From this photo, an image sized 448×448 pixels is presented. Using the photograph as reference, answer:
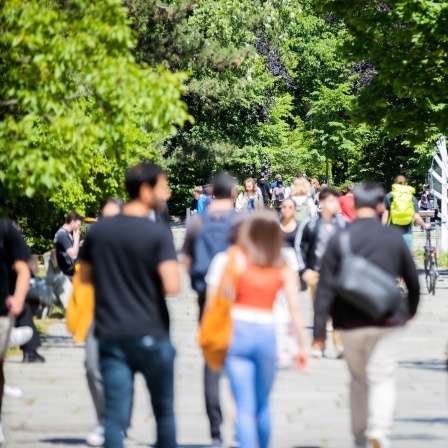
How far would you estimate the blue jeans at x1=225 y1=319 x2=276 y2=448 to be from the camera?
22.0 feet

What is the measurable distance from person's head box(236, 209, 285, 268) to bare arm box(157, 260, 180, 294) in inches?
14.6

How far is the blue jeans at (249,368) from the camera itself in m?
6.70

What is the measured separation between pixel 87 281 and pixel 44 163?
22.0 ft

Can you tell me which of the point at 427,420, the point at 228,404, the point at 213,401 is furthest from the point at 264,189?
the point at 213,401

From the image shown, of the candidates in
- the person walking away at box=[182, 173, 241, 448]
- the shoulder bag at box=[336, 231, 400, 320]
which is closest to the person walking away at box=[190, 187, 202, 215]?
the person walking away at box=[182, 173, 241, 448]

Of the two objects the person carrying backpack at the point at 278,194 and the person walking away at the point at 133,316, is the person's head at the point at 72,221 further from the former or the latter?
the person carrying backpack at the point at 278,194

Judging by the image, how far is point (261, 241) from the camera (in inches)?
264

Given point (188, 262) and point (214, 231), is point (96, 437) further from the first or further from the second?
point (214, 231)

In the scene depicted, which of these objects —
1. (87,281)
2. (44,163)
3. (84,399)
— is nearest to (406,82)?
(44,163)

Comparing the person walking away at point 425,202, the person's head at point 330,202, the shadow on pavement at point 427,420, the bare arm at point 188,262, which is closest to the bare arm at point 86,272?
the bare arm at point 188,262

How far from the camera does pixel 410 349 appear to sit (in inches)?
601

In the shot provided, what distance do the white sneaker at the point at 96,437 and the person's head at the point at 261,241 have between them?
2.66 meters

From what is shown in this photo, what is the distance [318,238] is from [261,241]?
7956 mm

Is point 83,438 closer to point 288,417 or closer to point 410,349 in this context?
→ point 288,417
